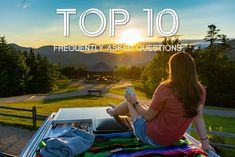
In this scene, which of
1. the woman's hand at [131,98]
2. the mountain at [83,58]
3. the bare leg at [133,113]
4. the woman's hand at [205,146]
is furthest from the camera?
the mountain at [83,58]

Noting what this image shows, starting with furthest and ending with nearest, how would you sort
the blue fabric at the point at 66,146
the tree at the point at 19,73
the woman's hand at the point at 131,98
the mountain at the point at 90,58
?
the mountain at the point at 90,58
the tree at the point at 19,73
the woman's hand at the point at 131,98
the blue fabric at the point at 66,146

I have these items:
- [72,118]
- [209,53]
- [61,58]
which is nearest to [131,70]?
[209,53]

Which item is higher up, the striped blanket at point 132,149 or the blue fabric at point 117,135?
the blue fabric at point 117,135

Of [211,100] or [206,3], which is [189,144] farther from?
[211,100]

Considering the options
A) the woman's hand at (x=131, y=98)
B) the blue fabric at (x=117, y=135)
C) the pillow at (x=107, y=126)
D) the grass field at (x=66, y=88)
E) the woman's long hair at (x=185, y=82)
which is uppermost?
the woman's long hair at (x=185, y=82)

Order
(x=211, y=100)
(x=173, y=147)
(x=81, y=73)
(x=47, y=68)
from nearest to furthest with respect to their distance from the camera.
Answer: (x=173, y=147) < (x=211, y=100) < (x=47, y=68) < (x=81, y=73)

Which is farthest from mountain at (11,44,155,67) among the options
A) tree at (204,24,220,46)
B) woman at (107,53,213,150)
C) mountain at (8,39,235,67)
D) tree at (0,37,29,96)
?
woman at (107,53,213,150)

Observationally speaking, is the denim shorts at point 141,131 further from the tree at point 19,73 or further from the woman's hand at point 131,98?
the tree at point 19,73

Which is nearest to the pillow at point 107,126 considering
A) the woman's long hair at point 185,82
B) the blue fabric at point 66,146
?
the blue fabric at point 66,146
